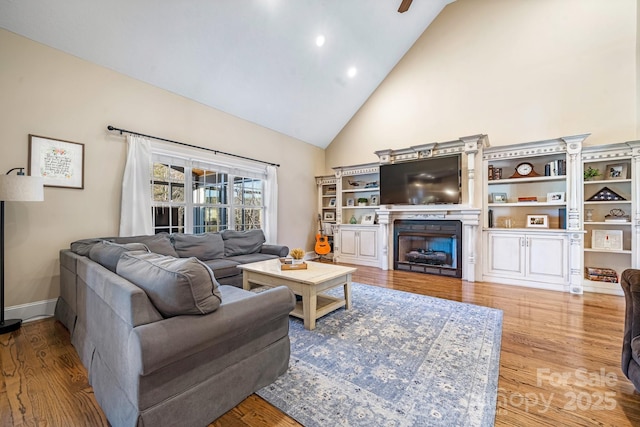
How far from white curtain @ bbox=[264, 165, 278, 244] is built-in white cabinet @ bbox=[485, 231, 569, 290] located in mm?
3716

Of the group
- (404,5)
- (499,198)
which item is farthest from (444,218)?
(404,5)

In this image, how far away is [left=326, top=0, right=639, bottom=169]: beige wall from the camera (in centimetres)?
376

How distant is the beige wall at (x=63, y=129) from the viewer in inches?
104

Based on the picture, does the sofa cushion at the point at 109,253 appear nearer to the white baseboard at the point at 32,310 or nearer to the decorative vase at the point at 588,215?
the white baseboard at the point at 32,310

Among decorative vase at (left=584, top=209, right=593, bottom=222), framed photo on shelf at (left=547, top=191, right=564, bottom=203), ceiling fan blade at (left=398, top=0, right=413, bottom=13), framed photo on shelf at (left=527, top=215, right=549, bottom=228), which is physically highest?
ceiling fan blade at (left=398, top=0, right=413, bottom=13)

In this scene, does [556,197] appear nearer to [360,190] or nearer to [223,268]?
[360,190]

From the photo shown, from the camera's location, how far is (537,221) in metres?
4.11

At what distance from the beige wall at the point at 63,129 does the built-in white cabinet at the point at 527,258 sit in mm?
5036

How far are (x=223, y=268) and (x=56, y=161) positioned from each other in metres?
2.10

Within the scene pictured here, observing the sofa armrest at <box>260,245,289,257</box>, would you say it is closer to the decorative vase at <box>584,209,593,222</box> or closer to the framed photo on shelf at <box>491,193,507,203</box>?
the framed photo on shelf at <box>491,193,507,203</box>

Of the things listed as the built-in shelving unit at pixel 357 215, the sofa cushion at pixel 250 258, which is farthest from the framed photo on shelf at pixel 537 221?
the sofa cushion at pixel 250 258

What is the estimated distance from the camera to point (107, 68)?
3.21m

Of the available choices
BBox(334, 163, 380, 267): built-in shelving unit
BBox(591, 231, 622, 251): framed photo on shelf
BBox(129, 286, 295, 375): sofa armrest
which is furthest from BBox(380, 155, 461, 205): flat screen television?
BBox(129, 286, 295, 375): sofa armrest

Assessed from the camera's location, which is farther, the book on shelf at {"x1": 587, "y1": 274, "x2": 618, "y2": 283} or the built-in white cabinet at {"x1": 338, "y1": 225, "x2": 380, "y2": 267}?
the built-in white cabinet at {"x1": 338, "y1": 225, "x2": 380, "y2": 267}
